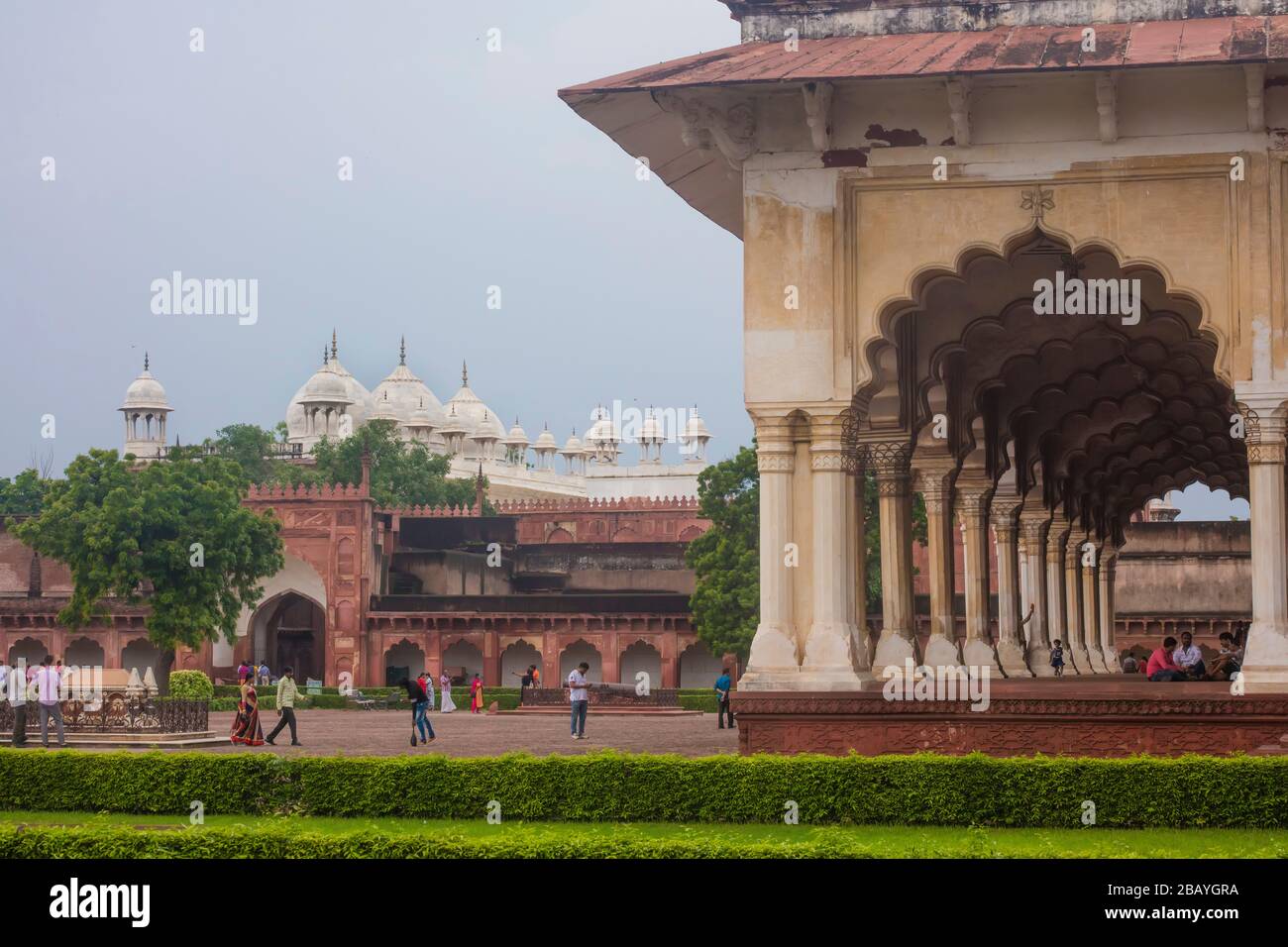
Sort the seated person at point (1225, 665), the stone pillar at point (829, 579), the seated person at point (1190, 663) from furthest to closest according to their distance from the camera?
1. the seated person at point (1190, 663)
2. the seated person at point (1225, 665)
3. the stone pillar at point (829, 579)

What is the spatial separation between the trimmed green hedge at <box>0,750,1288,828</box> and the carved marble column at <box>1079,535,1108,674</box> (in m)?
18.1

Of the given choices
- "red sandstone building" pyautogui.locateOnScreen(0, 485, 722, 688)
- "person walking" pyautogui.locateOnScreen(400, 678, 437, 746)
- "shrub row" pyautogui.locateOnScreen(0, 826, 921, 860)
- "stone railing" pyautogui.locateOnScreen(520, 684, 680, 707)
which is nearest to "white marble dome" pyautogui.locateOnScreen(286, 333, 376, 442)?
"red sandstone building" pyautogui.locateOnScreen(0, 485, 722, 688)

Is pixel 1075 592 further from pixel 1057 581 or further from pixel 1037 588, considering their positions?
pixel 1037 588

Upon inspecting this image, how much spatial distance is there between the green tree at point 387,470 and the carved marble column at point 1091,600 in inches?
1509

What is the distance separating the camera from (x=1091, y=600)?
3138cm

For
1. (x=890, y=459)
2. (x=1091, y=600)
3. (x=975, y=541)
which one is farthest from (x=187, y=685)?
(x=1091, y=600)

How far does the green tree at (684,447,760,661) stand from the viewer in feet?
143

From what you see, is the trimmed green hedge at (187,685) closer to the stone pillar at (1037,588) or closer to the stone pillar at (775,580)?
the stone pillar at (1037,588)

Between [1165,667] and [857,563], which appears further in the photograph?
[1165,667]

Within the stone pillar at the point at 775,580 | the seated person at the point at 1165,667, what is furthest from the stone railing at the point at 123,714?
the seated person at the point at 1165,667

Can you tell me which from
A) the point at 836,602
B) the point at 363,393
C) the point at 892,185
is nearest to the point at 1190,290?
the point at 892,185

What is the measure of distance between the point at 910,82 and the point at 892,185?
2.60ft

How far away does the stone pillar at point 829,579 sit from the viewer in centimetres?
1376

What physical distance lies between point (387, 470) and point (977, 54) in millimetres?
57802
